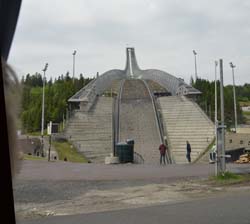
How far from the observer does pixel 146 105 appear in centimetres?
7212

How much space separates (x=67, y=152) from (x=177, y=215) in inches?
1549

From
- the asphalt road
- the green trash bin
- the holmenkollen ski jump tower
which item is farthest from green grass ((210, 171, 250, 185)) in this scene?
the holmenkollen ski jump tower

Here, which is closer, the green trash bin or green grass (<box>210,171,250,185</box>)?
green grass (<box>210,171,250,185</box>)

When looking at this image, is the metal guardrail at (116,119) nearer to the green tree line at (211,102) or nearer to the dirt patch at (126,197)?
the green tree line at (211,102)

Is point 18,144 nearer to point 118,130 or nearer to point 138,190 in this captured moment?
point 138,190

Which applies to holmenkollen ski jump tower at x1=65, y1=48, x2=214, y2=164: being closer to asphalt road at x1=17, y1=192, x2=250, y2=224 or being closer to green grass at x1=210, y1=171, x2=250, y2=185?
green grass at x1=210, y1=171, x2=250, y2=185

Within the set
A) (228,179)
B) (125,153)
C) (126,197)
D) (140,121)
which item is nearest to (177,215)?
(126,197)

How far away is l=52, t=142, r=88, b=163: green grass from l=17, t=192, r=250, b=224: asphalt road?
3446 centimetres

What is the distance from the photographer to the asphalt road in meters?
8.93

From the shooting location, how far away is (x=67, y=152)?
4812 centimetres

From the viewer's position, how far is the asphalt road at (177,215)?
29.3 ft

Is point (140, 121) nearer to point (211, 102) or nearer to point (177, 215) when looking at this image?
point (211, 102)

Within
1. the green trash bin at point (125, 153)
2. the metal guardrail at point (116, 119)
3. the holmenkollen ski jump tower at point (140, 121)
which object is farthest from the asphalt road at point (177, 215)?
the metal guardrail at point (116, 119)

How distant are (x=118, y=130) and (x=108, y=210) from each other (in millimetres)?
50893
